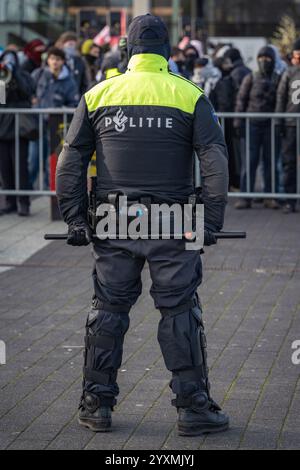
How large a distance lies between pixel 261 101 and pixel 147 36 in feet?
26.4

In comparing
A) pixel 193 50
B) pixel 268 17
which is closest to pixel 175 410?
pixel 193 50

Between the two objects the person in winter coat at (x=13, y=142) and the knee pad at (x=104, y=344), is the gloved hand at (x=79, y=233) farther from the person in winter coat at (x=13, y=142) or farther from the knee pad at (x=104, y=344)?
the person in winter coat at (x=13, y=142)

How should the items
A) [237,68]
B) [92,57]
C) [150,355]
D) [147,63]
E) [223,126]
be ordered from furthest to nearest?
[92,57], [237,68], [223,126], [150,355], [147,63]

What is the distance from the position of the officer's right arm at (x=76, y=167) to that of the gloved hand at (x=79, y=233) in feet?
0.10

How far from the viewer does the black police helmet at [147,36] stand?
5855mm

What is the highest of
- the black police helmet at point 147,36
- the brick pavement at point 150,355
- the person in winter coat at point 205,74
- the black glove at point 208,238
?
the black police helmet at point 147,36

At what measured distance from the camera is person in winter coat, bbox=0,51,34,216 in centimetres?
1333

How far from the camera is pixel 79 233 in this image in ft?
19.2

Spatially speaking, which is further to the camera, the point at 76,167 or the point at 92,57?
the point at 92,57

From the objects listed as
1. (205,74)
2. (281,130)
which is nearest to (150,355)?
(281,130)

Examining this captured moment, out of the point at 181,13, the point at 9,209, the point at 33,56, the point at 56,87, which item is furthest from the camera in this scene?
the point at 181,13

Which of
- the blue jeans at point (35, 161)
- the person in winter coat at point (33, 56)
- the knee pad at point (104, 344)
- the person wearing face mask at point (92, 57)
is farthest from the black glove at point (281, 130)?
the knee pad at point (104, 344)

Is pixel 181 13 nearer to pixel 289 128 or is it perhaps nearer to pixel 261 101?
pixel 261 101
